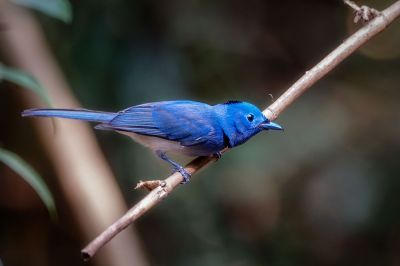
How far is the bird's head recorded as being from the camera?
3697mm

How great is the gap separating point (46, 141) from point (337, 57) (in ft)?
8.20

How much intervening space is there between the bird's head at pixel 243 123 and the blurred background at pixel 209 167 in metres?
1.30

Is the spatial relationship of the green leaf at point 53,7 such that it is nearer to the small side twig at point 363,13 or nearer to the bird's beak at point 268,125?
the bird's beak at point 268,125

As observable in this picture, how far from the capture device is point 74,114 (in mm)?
3580

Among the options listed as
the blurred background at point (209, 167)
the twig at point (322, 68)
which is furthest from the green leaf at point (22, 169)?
the blurred background at point (209, 167)

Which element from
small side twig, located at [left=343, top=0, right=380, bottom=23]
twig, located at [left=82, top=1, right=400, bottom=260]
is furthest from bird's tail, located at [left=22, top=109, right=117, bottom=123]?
small side twig, located at [left=343, top=0, right=380, bottom=23]

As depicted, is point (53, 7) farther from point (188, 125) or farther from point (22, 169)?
point (188, 125)

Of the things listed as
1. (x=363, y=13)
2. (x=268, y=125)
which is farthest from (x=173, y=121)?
(x=363, y=13)

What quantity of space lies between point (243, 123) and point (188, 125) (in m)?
0.33

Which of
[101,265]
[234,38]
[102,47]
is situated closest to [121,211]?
[101,265]

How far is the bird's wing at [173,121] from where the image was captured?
12.7 feet

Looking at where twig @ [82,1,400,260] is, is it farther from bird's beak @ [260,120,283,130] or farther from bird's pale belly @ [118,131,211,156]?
bird's pale belly @ [118,131,211,156]

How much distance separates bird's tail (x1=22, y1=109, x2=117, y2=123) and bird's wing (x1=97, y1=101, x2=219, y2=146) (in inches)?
3.0

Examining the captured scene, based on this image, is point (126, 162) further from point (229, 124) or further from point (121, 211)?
point (229, 124)
